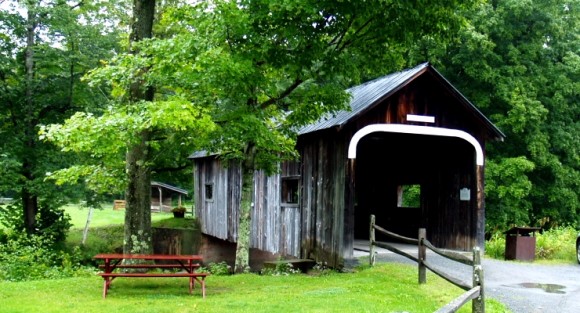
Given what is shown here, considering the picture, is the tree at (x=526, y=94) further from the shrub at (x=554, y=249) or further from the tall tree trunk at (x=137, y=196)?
the tall tree trunk at (x=137, y=196)

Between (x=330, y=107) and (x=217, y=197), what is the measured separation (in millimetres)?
10855

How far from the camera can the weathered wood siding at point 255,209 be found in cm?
1498

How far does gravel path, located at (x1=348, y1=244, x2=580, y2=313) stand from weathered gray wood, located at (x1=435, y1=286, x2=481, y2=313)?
1983 mm

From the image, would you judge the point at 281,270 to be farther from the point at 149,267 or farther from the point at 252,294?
the point at 149,267

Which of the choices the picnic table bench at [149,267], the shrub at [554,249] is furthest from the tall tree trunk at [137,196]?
the shrub at [554,249]

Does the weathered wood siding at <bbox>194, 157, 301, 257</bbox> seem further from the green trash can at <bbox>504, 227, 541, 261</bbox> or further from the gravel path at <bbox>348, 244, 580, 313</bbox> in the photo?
the green trash can at <bbox>504, 227, 541, 261</bbox>

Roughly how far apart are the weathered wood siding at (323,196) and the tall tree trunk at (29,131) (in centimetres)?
902

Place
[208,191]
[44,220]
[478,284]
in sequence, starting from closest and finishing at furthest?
[478,284]
[44,220]
[208,191]

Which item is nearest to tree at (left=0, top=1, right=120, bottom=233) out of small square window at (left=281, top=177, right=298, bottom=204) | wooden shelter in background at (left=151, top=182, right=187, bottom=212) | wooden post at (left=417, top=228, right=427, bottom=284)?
small square window at (left=281, top=177, right=298, bottom=204)

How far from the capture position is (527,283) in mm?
10727

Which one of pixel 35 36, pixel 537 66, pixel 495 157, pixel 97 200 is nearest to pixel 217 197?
pixel 97 200

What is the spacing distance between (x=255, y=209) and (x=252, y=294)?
26.2 feet

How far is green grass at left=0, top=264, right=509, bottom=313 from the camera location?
26.6 feet

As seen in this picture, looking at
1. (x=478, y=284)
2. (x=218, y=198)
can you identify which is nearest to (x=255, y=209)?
(x=218, y=198)
